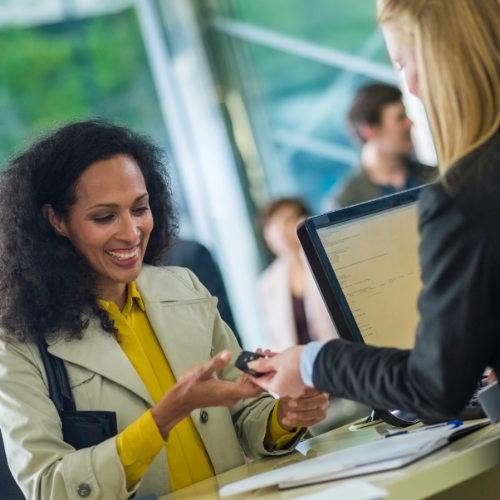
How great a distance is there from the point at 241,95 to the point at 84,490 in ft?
16.1

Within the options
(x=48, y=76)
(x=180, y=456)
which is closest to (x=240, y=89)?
(x=48, y=76)

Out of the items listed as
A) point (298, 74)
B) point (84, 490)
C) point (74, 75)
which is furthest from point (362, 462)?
point (298, 74)

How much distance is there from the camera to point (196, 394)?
135 centimetres

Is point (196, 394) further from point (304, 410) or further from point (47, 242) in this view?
point (47, 242)

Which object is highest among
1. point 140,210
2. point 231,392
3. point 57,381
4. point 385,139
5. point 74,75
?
point 74,75

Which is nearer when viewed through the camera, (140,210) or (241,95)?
(140,210)

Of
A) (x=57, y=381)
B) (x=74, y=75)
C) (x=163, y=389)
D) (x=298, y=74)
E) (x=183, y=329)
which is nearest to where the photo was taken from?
(x=57, y=381)

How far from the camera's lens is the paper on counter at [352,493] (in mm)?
891

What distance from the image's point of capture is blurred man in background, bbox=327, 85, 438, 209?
3750mm

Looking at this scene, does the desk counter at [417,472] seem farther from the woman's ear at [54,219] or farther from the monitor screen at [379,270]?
the woman's ear at [54,219]

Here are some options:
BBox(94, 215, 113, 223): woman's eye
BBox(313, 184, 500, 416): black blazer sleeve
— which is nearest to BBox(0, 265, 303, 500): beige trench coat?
BBox(94, 215, 113, 223): woman's eye

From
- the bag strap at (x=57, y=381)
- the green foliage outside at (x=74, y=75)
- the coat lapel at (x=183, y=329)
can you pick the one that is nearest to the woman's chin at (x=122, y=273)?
the coat lapel at (x=183, y=329)

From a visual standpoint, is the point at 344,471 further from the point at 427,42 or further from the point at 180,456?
the point at 427,42

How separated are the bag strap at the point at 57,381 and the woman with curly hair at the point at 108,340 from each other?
0.04ft
